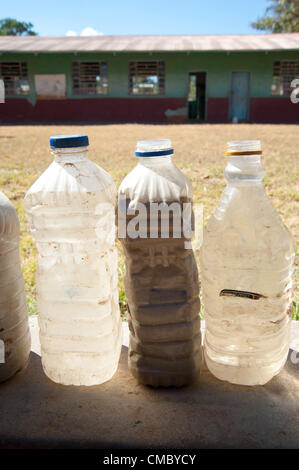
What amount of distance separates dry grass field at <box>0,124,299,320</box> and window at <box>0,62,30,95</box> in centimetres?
546

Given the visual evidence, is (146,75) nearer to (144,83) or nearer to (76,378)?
(144,83)

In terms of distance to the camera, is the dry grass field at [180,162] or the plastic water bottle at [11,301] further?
the dry grass field at [180,162]

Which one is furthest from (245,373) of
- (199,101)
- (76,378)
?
(199,101)

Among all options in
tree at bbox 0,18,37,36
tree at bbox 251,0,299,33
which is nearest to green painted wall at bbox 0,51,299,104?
tree at bbox 251,0,299,33

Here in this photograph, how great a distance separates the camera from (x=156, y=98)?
17.1 meters

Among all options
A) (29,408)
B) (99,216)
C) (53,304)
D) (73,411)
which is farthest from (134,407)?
(99,216)

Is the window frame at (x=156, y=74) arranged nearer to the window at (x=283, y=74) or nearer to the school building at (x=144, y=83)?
the school building at (x=144, y=83)

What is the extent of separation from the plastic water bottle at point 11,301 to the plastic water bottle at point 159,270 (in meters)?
0.41

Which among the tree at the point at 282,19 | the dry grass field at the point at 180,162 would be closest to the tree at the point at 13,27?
the tree at the point at 282,19

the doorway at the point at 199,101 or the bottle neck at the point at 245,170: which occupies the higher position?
the bottle neck at the point at 245,170

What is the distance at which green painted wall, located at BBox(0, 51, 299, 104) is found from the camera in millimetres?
16938

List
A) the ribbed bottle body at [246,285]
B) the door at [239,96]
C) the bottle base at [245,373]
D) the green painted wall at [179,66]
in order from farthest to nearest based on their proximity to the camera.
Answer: the door at [239,96], the green painted wall at [179,66], the bottle base at [245,373], the ribbed bottle body at [246,285]

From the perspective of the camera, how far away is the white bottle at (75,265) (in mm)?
1418

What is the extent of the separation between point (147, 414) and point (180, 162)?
21.3 feet
